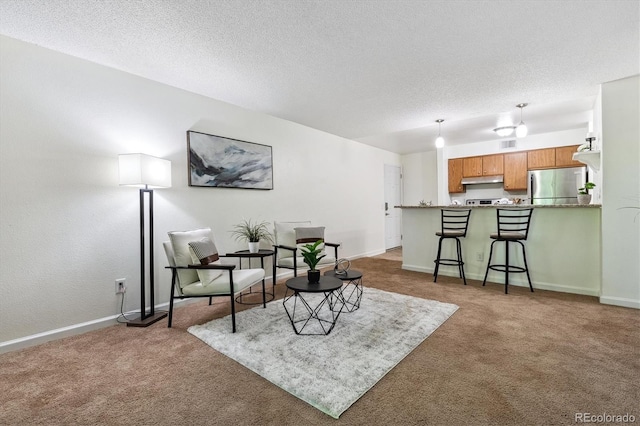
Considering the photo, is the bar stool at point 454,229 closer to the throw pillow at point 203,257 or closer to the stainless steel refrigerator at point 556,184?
the stainless steel refrigerator at point 556,184

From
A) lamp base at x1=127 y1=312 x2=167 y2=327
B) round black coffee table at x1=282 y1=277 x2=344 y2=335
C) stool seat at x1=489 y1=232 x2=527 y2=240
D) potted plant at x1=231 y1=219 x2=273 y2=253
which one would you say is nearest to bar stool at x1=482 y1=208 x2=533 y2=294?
stool seat at x1=489 y1=232 x2=527 y2=240

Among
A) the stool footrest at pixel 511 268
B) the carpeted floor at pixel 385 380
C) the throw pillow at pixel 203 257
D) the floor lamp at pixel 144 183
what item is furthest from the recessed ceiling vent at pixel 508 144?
the floor lamp at pixel 144 183

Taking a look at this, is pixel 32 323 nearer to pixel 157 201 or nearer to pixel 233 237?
pixel 157 201

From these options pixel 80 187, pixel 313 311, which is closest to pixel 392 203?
pixel 313 311

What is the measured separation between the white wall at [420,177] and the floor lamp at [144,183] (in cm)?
616

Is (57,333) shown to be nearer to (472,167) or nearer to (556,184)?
(472,167)

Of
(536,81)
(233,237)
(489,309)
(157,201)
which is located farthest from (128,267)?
(536,81)

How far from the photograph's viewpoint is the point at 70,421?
153 cm

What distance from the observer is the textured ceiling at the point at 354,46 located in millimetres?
1980

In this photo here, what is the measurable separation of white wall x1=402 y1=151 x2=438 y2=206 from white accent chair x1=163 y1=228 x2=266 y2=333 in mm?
5762

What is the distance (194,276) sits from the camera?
281 cm

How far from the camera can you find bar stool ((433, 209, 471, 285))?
419 cm

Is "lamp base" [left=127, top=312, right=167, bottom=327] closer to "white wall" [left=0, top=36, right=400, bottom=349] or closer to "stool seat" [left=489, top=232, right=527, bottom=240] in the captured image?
"white wall" [left=0, top=36, right=400, bottom=349]

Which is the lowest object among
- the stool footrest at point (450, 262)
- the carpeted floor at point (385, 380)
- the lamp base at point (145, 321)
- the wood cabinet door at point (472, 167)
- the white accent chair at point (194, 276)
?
the carpeted floor at point (385, 380)
